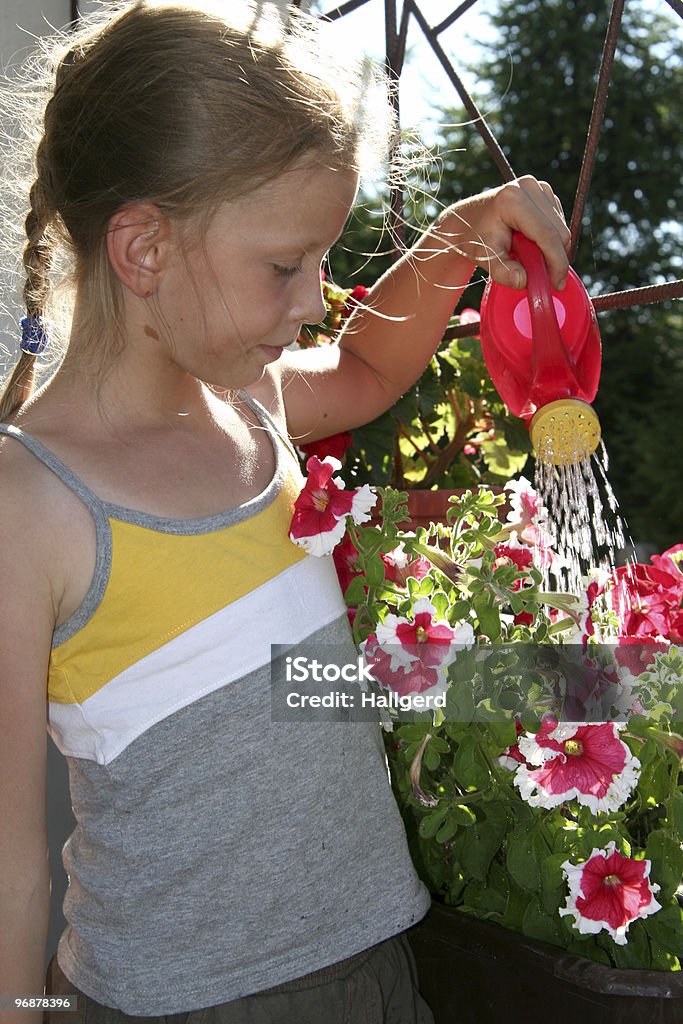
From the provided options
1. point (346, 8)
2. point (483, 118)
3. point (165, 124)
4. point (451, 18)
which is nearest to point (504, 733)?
point (165, 124)

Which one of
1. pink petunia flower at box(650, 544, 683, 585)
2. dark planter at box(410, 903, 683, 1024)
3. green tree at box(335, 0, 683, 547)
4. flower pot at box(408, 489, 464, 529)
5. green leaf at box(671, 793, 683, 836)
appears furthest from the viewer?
green tree at box(335, 0, 683, 547)

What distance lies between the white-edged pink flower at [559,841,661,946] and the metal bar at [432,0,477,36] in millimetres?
1146

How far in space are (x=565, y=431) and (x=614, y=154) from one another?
4.60 m

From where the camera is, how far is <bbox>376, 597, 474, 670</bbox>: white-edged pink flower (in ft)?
3.15

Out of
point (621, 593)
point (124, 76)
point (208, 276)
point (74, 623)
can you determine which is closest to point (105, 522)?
point (74, 623)

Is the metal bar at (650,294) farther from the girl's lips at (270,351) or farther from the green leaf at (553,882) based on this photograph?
the green leaf at (553,882)

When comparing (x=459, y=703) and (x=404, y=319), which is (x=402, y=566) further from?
(x=404, y=319)

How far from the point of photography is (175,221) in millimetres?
922

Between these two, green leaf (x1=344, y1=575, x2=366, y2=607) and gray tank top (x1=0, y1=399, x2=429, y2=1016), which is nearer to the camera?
gray tank top (x1=0, y1=399, x2=429, y2=1016)

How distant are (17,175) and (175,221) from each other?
25 centimetres

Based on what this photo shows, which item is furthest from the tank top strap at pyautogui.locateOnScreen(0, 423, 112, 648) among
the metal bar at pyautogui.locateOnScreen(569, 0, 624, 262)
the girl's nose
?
the metal bar at pyautogui.locateOnScreen(569, 0, 624, 262)

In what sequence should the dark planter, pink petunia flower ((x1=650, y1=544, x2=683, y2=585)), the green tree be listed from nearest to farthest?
the dark planter → pink petunia flower ((x1=650, y1=544, x2=683, y2=585)) → the green tree

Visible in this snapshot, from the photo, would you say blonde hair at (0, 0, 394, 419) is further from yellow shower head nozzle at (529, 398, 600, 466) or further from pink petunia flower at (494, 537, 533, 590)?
pink petunia flower at (494, 537, 533, 590)

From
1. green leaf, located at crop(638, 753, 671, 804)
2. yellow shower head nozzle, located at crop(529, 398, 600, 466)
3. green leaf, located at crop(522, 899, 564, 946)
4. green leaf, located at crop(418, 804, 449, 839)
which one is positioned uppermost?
yellow shower head nozzle, located at crop(529, 398, 600, 466)
